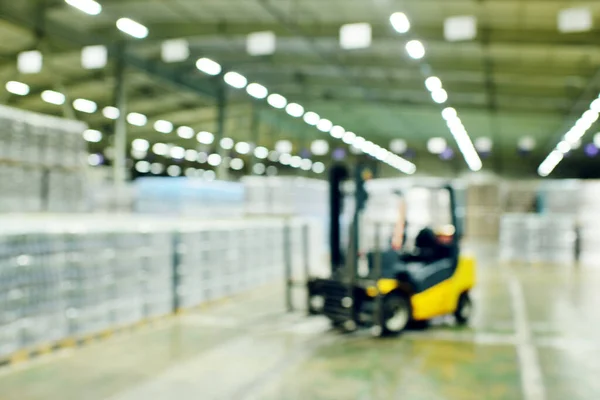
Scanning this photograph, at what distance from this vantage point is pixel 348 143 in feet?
107

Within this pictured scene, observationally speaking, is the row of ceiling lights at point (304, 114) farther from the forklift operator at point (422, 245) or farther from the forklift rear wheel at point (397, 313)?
the forklift rear wheel at point (397, 313)

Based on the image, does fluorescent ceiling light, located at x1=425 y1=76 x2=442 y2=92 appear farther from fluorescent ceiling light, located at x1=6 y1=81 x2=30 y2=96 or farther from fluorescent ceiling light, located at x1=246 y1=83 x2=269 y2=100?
fluorescent ceiling light, located at x1=6 y1=81 x2=30 y2=96

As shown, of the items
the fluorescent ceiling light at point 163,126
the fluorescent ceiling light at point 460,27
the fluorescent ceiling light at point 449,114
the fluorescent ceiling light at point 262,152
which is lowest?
the fluorescent ceiling light at point 460,27

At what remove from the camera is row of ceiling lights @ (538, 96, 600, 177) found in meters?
20.4

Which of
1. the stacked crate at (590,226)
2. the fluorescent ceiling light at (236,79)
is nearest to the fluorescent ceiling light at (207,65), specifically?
the fluorescent ceiling light at (236,79)

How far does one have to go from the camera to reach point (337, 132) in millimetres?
29219

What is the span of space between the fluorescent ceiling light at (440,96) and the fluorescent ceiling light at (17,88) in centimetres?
1280

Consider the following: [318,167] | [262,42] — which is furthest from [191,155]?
[262,42]

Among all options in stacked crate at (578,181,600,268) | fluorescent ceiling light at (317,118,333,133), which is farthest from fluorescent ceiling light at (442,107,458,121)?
fluorescent ceiling light at (317,118,333,133)

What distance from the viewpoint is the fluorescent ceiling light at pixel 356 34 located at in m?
11.6

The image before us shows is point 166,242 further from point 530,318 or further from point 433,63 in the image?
point 433,63

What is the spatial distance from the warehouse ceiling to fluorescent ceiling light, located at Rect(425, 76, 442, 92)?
21 centimetres

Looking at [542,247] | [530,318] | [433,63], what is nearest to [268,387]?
[530,318]

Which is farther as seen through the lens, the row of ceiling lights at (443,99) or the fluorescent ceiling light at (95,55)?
the fluorescent ceiling light at (95,55)
